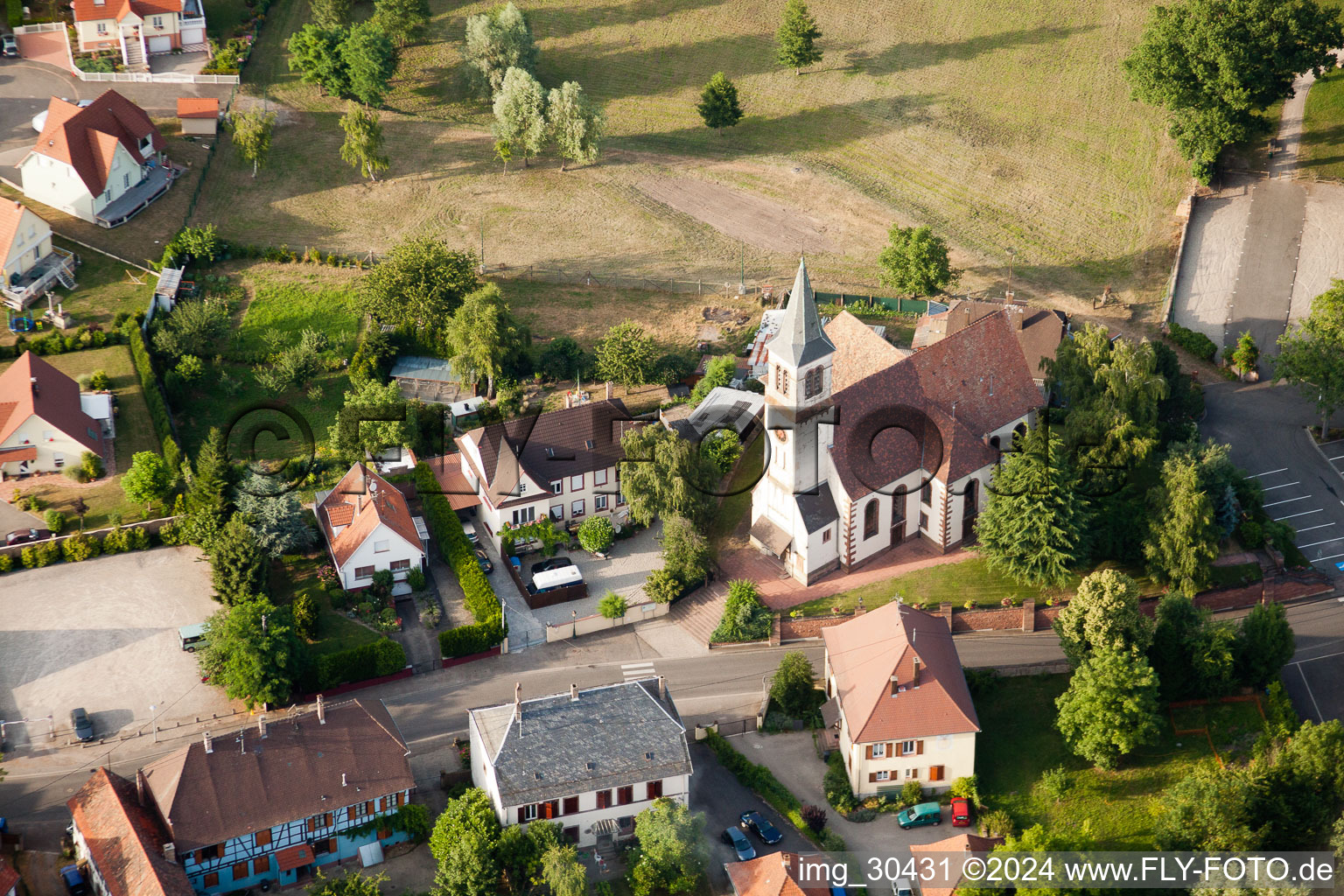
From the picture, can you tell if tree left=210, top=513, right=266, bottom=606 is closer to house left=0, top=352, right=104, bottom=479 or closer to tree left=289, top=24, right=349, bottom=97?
house left=0, top=352, right=104, bottom=479

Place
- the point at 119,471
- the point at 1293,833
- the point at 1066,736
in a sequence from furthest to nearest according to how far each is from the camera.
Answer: the point at 119,471, the point at 1066,736, the point at 1293,833

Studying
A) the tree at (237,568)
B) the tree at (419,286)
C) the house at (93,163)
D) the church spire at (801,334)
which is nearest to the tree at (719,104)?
the tree at (419,286)

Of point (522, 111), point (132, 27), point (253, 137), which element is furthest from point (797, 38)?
point (132, 27)

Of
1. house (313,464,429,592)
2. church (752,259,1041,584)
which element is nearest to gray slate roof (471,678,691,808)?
house (313,464,429,592)

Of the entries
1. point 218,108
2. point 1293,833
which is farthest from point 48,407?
point 1293,833

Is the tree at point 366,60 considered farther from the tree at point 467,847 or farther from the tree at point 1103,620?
the tree at point 1103,620

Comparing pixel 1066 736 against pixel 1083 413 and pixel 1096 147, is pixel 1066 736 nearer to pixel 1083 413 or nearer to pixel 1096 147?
pixel 1083 413
